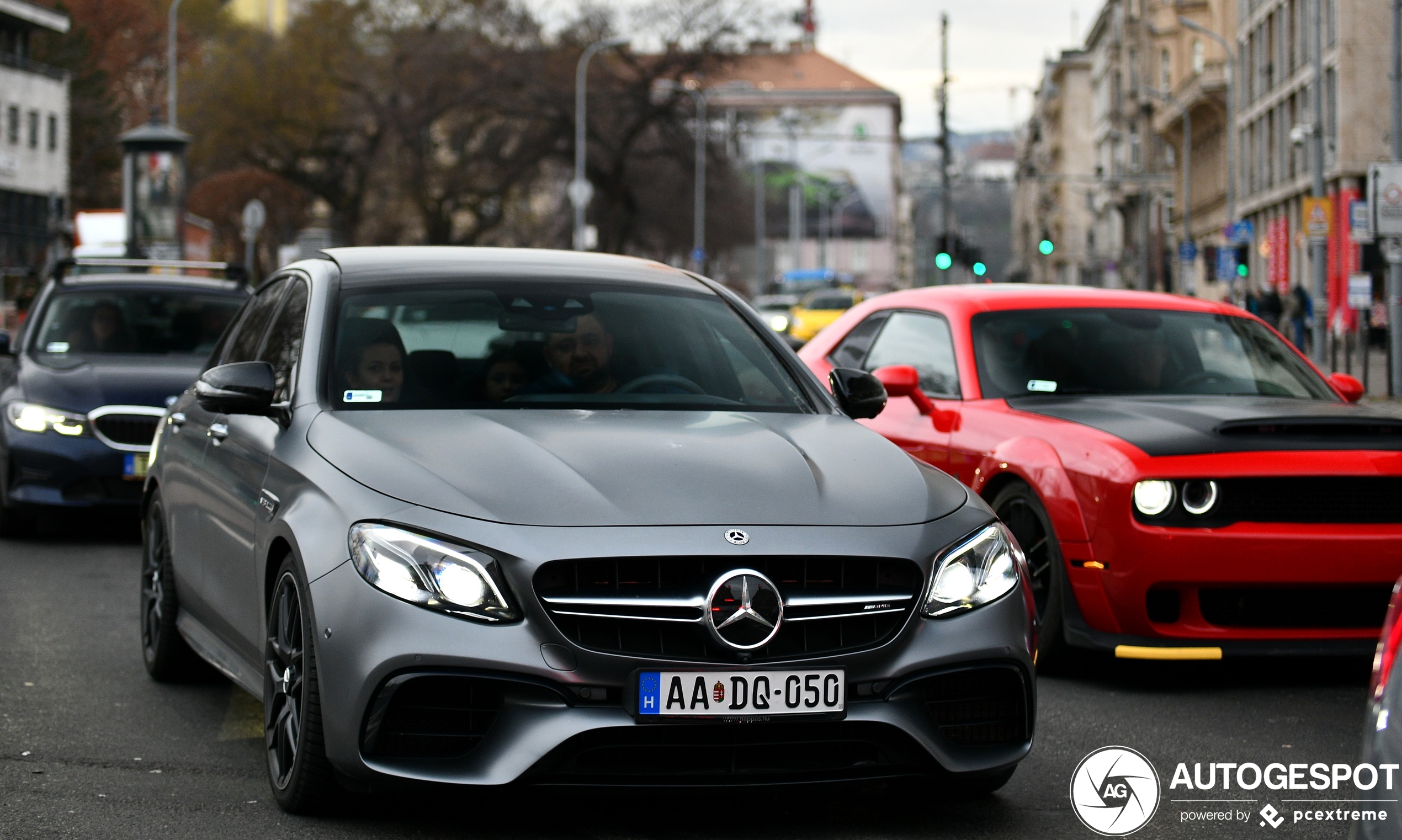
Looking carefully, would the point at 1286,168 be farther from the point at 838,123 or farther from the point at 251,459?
the point at 838,123

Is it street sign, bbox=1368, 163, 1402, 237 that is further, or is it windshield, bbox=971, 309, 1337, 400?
street sign, bbox=1368, 163, 1402, 237

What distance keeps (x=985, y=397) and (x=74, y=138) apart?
2760 inches

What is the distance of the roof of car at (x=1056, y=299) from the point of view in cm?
828

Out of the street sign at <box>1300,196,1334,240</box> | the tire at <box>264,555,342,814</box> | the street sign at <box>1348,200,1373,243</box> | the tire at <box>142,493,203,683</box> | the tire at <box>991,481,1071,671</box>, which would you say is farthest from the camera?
the street sign at <box>1300,196,1334,240</box>

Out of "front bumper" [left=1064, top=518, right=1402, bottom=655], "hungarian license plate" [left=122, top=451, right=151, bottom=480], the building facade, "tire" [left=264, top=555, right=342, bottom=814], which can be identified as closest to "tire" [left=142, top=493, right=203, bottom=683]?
"tire" [left=264, top=555, right=342, bottom=814]

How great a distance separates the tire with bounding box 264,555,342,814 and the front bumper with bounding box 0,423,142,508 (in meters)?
6.06

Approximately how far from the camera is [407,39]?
58.6 meters

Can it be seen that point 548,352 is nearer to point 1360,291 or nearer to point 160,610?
point 160,610

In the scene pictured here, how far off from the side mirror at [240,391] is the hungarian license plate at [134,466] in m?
5.54

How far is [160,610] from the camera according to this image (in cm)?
645

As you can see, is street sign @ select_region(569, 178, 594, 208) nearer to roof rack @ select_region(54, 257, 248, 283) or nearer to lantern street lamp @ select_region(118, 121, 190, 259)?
lantern street lamp @ select_region(118, 121, 190, 259)

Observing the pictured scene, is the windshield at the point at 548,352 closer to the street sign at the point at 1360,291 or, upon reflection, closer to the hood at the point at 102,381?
the hood at the point at 102,381

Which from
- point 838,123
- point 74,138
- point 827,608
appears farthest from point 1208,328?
point 838,123

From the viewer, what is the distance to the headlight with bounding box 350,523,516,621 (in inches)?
162
